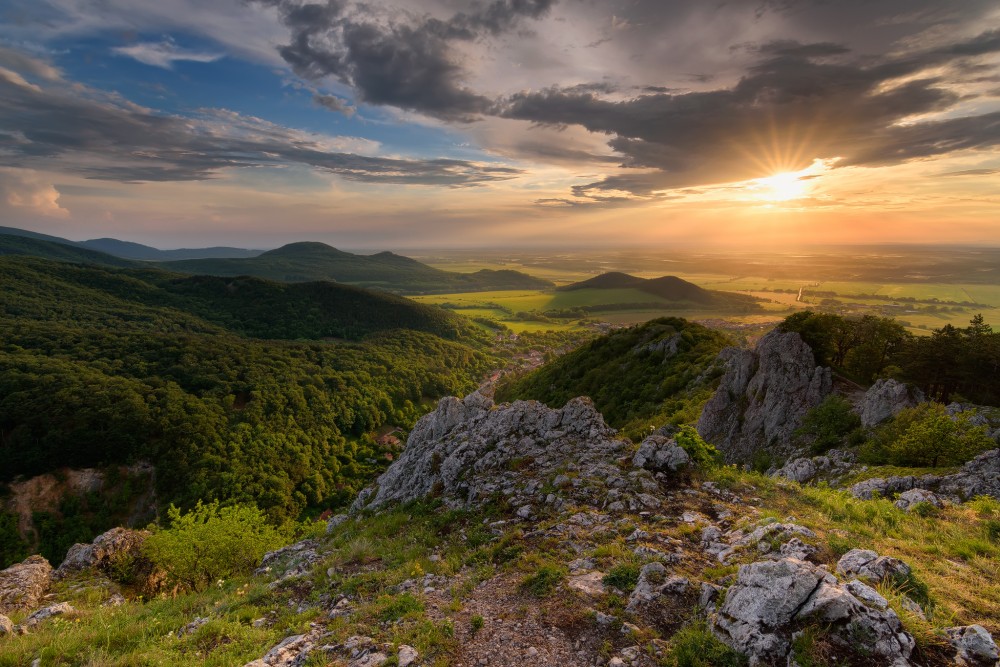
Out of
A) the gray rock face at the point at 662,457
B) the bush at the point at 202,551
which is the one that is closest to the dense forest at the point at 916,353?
the gray rock face at the point at 662,457

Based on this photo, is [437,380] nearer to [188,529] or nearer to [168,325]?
[168,325]

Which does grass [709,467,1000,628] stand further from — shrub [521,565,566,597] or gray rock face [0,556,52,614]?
gray rock face [0,556,52,614]

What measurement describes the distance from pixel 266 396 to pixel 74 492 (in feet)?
152

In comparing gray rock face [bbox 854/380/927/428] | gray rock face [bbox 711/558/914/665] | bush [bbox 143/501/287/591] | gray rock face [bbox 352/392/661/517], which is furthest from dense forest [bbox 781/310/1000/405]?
bush [bbox 143/501/287/591]

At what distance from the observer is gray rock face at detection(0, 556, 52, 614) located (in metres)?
19.0

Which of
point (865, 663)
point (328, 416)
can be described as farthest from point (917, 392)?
point (328, 416)

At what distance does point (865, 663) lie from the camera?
771 centimetres

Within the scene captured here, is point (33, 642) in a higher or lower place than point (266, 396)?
higher

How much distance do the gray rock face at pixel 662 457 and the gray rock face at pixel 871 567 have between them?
9549 mm

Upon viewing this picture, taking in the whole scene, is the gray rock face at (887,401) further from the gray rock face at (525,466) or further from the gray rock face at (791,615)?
the gray rock face at (791,615)

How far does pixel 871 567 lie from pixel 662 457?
10766mm

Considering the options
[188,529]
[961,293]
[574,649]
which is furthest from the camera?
[961,293]

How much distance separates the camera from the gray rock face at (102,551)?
23.1m

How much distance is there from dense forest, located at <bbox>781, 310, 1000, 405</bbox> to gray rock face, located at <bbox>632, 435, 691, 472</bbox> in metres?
24.8
